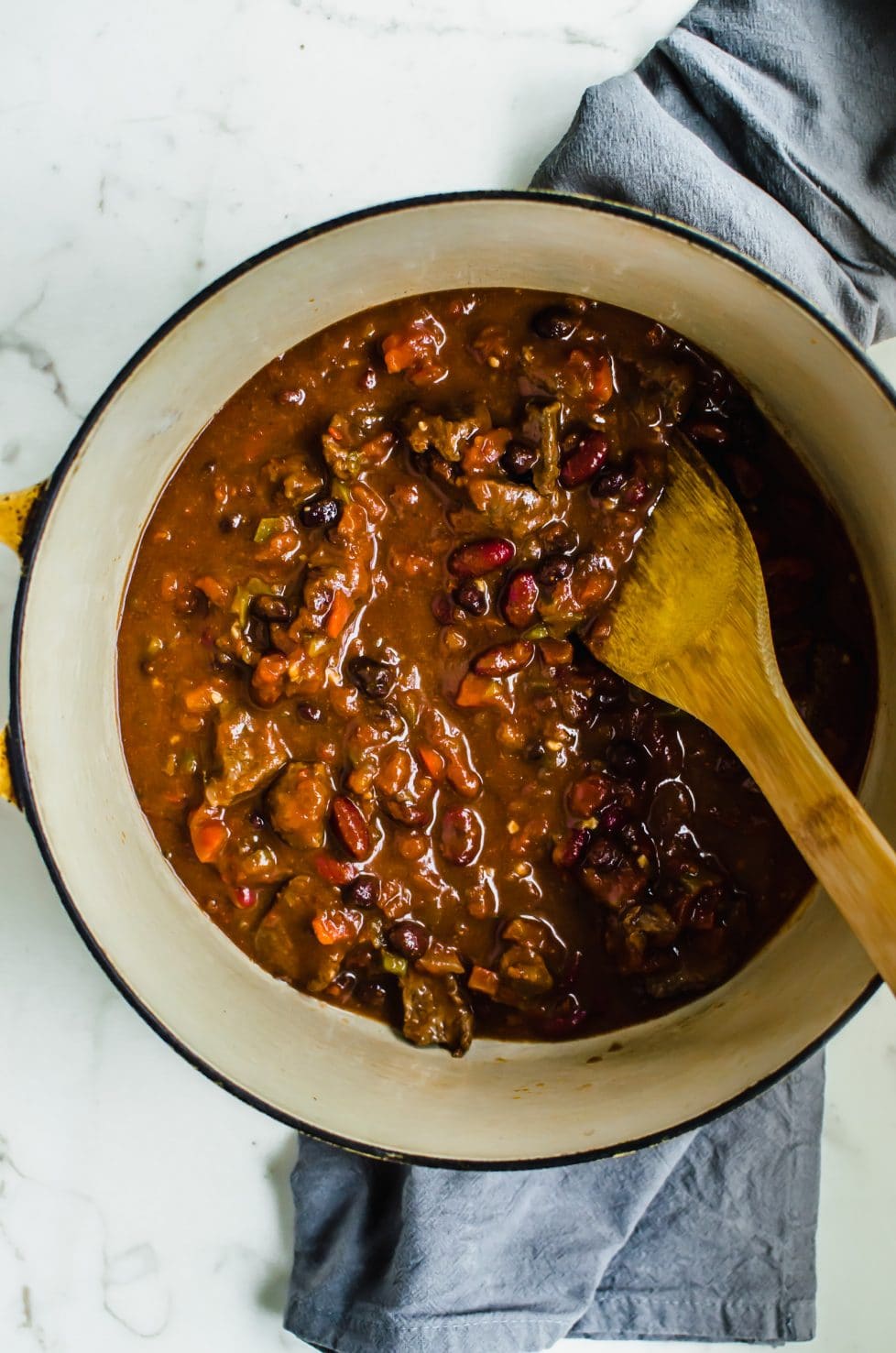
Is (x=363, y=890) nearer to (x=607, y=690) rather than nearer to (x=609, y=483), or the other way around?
(x=607, y=690)

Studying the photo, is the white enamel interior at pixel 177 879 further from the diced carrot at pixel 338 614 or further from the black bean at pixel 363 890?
the diced carrot at pixel 338 614

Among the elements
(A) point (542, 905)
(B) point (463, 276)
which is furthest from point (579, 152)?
(A) point (542, 905)

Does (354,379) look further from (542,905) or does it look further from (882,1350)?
(882,1350)

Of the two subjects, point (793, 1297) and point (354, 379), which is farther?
point (793, 1297)

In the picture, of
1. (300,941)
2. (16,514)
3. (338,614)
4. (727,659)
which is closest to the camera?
(16,514)

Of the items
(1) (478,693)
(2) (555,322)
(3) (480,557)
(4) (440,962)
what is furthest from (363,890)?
(2) (555,322)

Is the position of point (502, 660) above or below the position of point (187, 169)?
below
